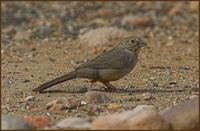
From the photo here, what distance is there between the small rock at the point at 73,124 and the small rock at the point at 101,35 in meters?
6.55

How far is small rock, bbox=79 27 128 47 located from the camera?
512 inches

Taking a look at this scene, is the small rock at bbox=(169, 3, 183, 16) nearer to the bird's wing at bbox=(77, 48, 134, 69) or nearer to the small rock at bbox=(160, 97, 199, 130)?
the bird's wing at bbox=(77, 48, 134, 69)

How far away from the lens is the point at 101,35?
Answer: 521 inches

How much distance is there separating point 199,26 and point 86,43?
2482mm

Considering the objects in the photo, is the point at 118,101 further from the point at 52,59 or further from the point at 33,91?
the point at 52,59

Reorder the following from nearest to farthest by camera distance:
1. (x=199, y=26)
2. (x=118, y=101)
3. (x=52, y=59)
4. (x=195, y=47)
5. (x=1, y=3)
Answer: (x=118, y=101)
(x=52, y=59)
(x=195, y=47)
(x=199, y=26)
(x=1, y=3)

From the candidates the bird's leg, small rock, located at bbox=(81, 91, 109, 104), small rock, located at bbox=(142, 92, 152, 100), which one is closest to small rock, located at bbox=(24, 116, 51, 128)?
small rock, located at bbox=(81, 91, 109, 104)

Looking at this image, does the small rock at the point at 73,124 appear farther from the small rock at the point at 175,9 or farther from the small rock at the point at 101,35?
the small rock at the point at 175,9

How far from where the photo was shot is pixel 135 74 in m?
10.1

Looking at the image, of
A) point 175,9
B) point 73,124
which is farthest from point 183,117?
point 175,9

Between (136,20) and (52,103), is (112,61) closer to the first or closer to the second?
(52,103)

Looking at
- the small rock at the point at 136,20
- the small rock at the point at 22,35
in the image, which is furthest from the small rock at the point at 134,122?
the small rock at the point at 136,20

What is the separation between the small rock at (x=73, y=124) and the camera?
618cm

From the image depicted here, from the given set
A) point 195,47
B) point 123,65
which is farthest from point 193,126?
point 195,47
